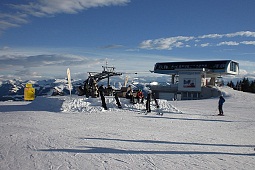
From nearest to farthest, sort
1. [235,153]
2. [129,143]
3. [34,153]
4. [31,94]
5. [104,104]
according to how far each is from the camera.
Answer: [34,153]
[235,153]
[129,143]
[104,104]
[31,94]

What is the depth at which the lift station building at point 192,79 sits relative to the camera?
5225 cm

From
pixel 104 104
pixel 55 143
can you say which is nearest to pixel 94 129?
pixel 55 143

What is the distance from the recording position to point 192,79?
52812 millimetres

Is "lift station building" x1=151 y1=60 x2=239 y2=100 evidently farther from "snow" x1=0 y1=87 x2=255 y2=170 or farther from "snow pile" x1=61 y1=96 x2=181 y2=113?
"snow" x1=0 y1=87 x2=255 y2=170

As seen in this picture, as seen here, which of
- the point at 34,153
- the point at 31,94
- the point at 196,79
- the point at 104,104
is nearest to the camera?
the point at 34,153

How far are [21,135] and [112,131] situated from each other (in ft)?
11.7

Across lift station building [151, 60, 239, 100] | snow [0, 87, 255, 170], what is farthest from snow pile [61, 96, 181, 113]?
lift station building [151, 60, 239, 100]

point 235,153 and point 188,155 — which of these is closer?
point 188,155

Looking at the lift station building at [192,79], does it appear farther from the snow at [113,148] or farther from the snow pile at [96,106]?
the snow at [113,148]

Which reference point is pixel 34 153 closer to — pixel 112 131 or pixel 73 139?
pixel 73 139

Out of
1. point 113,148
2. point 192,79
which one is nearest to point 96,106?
point 113,148

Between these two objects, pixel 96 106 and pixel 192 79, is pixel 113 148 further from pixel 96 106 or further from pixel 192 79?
pixel 192 79

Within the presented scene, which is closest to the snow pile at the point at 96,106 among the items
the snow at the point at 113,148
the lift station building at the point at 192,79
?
the snow at the point at 113,148

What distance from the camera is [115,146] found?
857 centimetres
